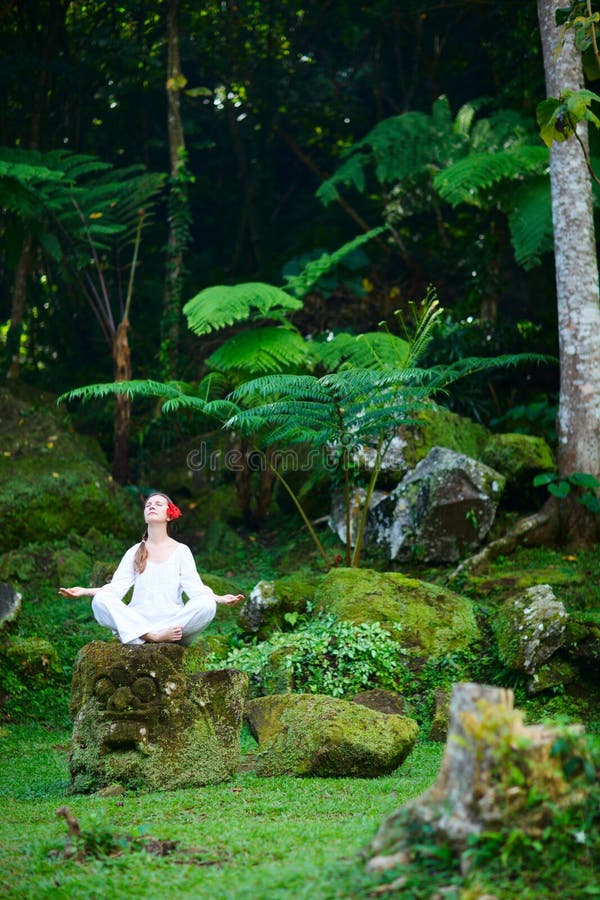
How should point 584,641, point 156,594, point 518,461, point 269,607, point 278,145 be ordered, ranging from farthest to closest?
1. point 278,145
2. point 518,461
3. point 269,607
4. point 584,641
5. point 156,594

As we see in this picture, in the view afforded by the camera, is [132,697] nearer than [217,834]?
No

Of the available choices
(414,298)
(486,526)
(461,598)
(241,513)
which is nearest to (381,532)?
(486,526)

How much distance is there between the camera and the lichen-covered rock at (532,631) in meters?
5.88

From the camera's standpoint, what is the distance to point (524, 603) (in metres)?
6.17

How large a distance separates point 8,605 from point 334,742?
341cm

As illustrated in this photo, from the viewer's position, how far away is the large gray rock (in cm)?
781

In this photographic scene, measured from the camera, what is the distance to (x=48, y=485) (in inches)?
370

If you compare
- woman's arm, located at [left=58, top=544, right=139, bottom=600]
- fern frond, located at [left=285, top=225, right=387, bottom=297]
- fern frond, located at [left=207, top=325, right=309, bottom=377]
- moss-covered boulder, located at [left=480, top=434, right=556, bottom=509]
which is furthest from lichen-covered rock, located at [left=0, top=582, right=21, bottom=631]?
moss-covered boulder, located at [left=480, top=434, right=556, bottom=509]

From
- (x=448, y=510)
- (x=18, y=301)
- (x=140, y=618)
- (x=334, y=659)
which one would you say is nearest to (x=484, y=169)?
(x=448, y=510)

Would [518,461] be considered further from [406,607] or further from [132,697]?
[132,697]

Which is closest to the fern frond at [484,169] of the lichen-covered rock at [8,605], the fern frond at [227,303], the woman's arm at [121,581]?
the fern frond at [227,303]

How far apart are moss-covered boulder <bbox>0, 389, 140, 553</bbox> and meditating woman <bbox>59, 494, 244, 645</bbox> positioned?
4254 mm

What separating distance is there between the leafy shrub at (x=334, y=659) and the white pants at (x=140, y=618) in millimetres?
1424

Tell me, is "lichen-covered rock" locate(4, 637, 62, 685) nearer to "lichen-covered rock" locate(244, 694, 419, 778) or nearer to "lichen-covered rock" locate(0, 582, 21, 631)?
"lichen-covered rock" locate(0, 582, 21, 631)
